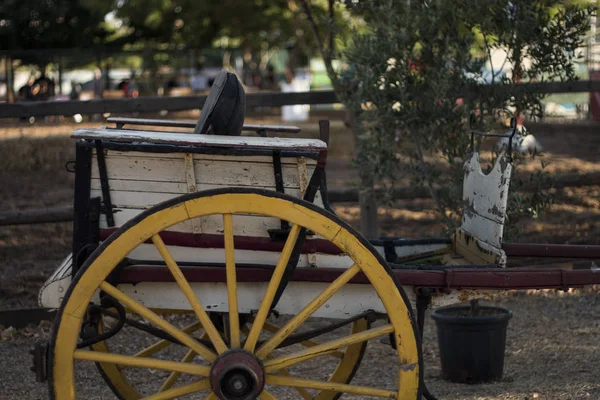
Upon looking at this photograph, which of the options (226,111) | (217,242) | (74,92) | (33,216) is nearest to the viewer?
(217,242)

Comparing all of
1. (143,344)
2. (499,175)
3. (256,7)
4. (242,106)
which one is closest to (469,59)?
(499,175)

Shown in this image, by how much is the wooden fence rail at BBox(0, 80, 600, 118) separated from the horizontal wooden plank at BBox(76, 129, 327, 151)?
2575 mm

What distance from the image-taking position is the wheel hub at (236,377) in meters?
2.99

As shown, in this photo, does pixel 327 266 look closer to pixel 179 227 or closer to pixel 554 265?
pixel 179 227

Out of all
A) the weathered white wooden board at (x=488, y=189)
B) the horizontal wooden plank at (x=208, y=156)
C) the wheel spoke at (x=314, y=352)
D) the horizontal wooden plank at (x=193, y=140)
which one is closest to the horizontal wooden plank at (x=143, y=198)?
the horizontal wooden plank at (x=208, y=156)

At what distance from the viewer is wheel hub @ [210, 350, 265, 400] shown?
9.82 ft

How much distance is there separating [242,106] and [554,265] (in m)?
3.08

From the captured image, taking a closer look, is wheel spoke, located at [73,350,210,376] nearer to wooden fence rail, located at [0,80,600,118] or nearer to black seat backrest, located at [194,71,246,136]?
black seat backrest, located at [194,71,246,136]

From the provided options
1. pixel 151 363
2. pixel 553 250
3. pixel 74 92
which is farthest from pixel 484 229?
pixel 74 92

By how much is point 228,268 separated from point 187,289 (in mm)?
155

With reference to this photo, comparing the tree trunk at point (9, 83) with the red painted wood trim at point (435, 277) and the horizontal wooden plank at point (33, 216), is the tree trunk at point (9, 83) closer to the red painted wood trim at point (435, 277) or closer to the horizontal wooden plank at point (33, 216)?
the horizontal wooden plank at point (33, 216)

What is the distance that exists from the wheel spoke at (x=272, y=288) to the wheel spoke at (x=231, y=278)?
5 centimetres

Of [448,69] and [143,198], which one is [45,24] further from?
[143,198]

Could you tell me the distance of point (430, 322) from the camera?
19.2 ft
